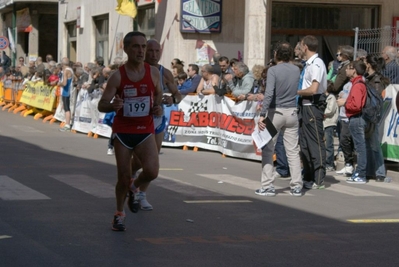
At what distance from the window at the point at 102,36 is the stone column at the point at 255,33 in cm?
1133

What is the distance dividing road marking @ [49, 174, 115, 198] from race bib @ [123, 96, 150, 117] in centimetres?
256

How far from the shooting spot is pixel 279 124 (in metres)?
11.0

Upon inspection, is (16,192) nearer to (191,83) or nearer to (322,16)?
(191,83)

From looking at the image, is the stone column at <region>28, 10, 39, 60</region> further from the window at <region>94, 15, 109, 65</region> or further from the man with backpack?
the man with backpack

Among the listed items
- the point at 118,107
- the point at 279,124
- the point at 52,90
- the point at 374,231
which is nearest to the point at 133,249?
the point at 118,107

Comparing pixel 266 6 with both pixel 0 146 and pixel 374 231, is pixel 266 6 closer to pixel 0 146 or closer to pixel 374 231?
pixel 0 146

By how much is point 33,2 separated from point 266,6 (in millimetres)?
27387

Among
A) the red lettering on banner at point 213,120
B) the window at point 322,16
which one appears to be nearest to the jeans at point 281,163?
the red lettering on banner at point 213,120

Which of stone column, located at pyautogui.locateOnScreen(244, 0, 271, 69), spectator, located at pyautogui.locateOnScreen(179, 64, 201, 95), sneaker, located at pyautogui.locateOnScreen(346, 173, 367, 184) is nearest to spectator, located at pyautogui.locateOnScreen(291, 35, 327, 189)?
sneaker, located at pyautogui.locateOnScreen(346, 173, 367, 184)

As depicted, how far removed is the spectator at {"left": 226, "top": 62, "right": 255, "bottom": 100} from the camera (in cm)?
1631

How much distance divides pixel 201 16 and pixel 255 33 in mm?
3593

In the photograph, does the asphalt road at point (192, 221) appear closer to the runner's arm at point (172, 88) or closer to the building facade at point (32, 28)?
the runner's arm at point (172, 88)

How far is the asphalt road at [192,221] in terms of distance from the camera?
7.14 m

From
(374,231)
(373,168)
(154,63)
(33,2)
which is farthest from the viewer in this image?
(33,2)
